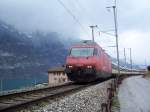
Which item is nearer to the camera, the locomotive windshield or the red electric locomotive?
the red electric locomotive

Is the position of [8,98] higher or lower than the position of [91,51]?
lower

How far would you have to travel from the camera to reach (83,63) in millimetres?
31391

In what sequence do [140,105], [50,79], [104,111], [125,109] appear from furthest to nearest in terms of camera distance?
[50,79] → [140,105] → [125,109] → [104,111]

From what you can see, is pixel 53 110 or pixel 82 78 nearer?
pixel 53 110

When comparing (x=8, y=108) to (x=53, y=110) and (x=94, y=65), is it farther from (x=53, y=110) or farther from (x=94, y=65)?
(x=94, y=65)

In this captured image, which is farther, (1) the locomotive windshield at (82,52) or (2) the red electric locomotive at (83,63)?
(1) the locomotive windshield at (82,52)

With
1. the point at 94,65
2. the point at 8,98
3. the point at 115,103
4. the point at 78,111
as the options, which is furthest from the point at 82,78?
the point at 78,111

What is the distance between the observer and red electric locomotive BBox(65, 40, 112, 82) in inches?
1224

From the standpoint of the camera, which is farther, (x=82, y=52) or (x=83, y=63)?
(x=82, y=52)

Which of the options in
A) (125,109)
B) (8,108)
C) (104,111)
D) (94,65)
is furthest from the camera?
(94,65)

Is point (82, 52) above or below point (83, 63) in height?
above

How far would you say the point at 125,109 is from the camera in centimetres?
1678

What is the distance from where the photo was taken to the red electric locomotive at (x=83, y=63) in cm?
3108

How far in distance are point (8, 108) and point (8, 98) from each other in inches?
175
